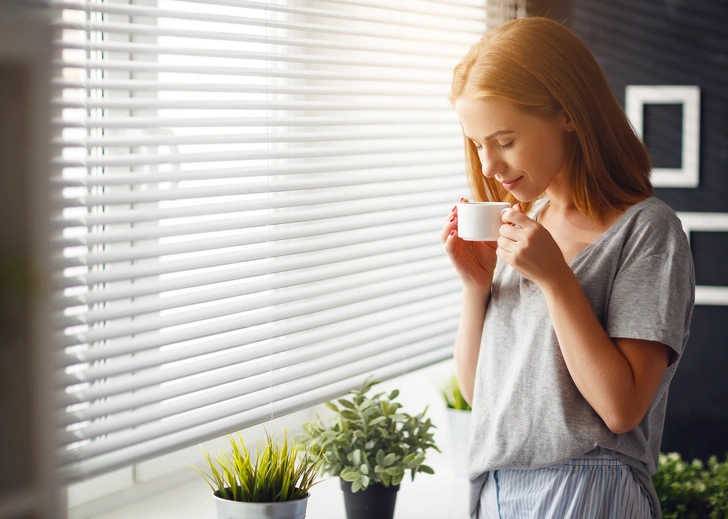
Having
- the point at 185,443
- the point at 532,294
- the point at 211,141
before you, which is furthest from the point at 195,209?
the point at 532,294

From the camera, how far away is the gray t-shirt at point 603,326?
1063 millimetres

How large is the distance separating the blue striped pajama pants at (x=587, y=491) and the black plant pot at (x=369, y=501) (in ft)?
1.17

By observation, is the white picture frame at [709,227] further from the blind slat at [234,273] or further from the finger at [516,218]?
the finger at [516,218]

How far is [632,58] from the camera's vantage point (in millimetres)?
2416

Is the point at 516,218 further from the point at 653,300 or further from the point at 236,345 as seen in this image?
the point at 236,345

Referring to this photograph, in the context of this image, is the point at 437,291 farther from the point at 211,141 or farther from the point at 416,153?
the point at 211,141

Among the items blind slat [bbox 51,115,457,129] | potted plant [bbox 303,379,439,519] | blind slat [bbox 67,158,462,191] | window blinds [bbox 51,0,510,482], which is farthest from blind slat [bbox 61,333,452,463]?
Result: blind slat [bbox 51,115,457,129]

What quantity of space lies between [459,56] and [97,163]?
127 centimetres

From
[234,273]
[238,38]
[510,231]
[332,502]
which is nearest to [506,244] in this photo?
[510,231]

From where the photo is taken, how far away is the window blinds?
1.10 meters

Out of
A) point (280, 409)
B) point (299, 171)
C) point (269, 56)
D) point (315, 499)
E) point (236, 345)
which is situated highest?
point (269, 56)

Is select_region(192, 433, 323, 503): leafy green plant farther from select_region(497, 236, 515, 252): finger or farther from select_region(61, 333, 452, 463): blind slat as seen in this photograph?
select_region(497, 236, 515, 252): finger

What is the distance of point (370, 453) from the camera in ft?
4.76

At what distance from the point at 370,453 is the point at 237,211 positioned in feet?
1.78
